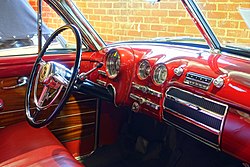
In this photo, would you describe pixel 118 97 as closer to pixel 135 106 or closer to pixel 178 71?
pixel 135 106

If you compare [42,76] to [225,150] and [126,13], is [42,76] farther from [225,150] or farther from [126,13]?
[126,13]

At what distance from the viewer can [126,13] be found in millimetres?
3164

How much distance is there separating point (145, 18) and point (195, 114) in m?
1.88

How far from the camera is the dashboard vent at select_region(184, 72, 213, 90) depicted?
4.26 ft

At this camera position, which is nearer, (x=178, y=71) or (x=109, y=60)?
(x=178, y=71)

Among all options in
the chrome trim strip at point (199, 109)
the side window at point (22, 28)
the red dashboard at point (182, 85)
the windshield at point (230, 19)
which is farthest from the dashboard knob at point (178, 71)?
the side window at point (22, 28)

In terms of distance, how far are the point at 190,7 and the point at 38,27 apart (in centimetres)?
94

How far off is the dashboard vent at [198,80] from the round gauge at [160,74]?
138mm

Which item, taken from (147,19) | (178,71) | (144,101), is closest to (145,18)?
(147,19)

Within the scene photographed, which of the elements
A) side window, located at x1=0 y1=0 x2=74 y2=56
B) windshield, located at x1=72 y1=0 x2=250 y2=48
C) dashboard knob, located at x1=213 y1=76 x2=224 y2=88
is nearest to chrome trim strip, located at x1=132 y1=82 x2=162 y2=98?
dashboard knob, located at x1=213 y1=76 x2=224 y2=88

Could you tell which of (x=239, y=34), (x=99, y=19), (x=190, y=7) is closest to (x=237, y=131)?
(x=190, y=7)

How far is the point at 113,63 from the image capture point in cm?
177

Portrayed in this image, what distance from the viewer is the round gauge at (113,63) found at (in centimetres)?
173

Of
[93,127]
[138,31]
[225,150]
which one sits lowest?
[93,127]
